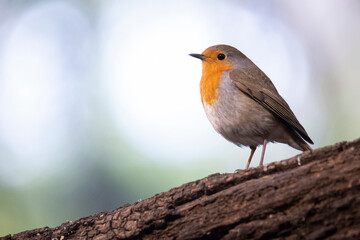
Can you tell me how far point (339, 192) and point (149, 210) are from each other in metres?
1.35

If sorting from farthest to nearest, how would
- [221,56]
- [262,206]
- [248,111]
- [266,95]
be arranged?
[221,56], [266,95], [248,111], [262,206]

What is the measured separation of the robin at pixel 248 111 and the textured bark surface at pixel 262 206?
1.21 metres

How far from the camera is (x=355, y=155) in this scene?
9.11ft

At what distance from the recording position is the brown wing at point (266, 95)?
4.43 meters

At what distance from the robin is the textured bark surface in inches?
47.7

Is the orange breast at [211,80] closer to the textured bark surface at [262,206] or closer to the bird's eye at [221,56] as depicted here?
the bird's eye at [221,56]

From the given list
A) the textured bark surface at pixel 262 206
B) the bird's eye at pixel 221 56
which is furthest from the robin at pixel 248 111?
the textured bark surface at pixel 262 206

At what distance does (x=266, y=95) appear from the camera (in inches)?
182

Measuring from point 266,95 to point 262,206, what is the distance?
6.11 feet

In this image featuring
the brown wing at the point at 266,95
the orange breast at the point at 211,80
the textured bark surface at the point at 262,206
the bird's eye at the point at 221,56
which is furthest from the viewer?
the bird's eye at the point at 221,56

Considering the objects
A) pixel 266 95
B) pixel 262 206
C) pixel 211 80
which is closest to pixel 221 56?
pixel 211 80

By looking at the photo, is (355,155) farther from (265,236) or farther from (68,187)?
(68,187)

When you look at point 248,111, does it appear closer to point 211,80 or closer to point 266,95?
point 266,95

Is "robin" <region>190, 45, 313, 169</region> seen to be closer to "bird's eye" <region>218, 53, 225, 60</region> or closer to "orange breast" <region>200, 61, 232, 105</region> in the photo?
"orange breast" <region>200, 61, 232, 105</region>
